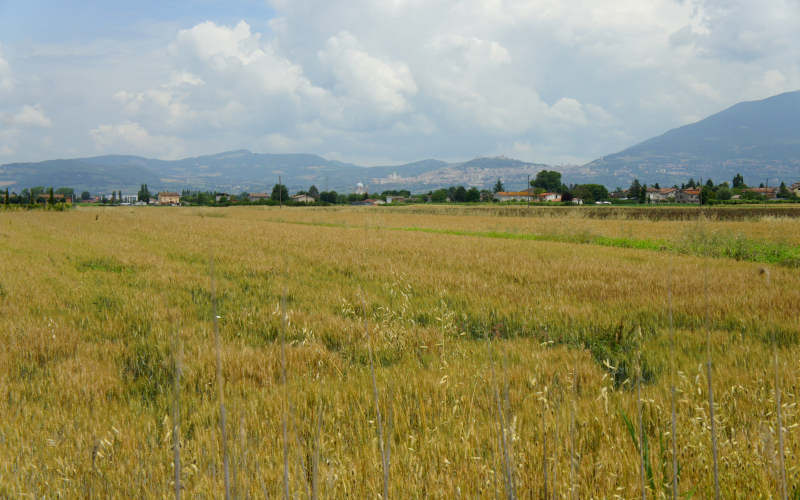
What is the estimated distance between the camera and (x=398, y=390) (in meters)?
3.97

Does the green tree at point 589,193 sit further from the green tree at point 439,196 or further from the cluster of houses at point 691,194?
the green tree at point 439,196

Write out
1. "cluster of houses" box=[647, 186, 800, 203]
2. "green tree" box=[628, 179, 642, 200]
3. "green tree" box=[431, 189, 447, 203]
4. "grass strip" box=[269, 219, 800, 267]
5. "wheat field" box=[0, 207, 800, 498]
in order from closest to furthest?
"wheat field" box=[0, 207, 800, 498] < "grass strip" box=[269, 219, 800, 267] < "cluster of houses" box=[647, 186, 800, 203] < "green tree" box=[628, 179, 642, 200] < "green tree" box=[431, 189, 447, 203]

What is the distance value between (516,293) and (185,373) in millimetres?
6465

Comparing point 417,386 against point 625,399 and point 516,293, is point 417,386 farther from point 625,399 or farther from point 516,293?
point 516,293

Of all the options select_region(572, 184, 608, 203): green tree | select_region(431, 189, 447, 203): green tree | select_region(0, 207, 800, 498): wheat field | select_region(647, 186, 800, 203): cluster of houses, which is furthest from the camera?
select_region(431, 189, 447, 203): green tree

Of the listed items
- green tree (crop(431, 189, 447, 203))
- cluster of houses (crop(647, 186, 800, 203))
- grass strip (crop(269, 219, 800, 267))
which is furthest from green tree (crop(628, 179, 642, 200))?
grass strip (crop(269, 219, 800, 267))

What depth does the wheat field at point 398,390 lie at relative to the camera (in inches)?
101

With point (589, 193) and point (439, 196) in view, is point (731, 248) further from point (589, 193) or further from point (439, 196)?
point (439, 196)

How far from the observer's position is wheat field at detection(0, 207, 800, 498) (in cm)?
258

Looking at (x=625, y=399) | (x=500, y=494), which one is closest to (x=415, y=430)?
(x=500, y=494)

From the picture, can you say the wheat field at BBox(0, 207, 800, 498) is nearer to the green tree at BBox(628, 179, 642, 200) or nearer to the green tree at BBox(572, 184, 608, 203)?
the green tree at BBox(628, 179, 642, 200)

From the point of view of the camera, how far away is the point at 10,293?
27.8 feet

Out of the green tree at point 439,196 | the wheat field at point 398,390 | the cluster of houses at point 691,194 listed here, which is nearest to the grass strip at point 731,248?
the wheat field at point 398,390

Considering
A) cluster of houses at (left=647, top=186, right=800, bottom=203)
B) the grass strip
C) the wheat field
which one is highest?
cluster of houses at (left=647, top=186, right=800, bottom=203)
